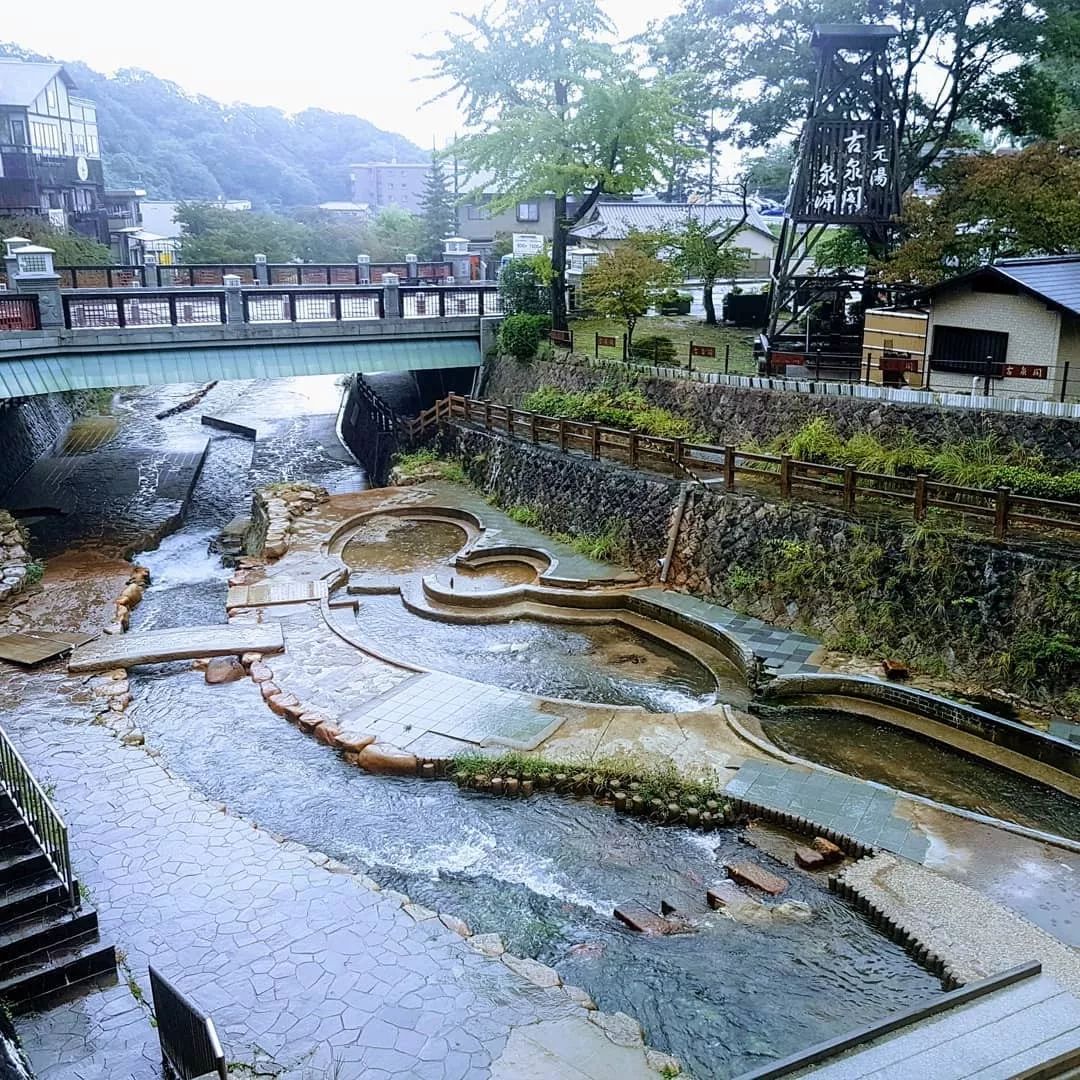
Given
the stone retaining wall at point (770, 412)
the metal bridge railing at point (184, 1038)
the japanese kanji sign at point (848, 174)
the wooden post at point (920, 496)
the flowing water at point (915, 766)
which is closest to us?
the metal bridge railing at point (184, 1038)

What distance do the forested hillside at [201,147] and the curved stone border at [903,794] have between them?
259 ft

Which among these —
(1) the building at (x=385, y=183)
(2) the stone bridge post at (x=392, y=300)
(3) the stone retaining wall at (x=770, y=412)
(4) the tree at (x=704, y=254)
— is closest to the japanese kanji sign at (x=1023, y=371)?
(3) the stone retaining wall at (x=770, y=412)

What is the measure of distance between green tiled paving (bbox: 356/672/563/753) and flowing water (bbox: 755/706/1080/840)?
11.0ft

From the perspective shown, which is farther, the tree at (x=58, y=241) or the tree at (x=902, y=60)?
the tree at (x=58, y=241)

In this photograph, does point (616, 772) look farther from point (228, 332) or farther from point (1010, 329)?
point (228, 332)

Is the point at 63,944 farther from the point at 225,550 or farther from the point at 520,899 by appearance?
the point at 225,550

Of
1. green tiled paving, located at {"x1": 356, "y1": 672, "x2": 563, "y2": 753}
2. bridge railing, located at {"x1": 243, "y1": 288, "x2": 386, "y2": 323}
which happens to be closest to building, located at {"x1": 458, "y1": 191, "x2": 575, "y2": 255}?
bridge railing, located at {"x1": 243, "y1": 288, "x2": 386, "y2": 323}

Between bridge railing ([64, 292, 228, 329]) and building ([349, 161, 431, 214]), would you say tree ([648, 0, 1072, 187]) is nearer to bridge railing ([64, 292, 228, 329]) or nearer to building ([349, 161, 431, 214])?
bridge railing ([64, 292, 228, 329])

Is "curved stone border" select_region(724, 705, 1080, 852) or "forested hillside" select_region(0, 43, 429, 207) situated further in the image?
"forested hillside" select_region(0, 43, 429, 207)

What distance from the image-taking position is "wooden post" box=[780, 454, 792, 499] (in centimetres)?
1664

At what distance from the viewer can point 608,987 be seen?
329 inches

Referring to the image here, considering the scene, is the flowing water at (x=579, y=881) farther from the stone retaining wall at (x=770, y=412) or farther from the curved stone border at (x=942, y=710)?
the stone retaining wall at (x=770, y=412)

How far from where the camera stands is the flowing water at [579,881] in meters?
8.06

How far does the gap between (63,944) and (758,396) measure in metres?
16.5
